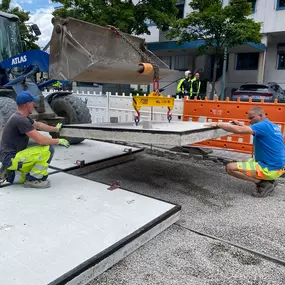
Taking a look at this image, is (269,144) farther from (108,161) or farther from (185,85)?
(185,85)

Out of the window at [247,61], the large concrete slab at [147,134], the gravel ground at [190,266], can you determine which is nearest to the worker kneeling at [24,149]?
the large concrete slab at [147,134]

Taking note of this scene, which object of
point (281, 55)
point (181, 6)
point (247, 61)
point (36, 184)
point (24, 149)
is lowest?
point (36, 184)

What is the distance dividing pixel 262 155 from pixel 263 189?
49cm

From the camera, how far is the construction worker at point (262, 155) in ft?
13.9

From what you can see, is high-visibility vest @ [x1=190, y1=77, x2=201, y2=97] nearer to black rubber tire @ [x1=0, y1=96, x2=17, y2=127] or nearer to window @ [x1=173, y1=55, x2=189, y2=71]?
black rubber tire @ [x1=0, y1=96, x2=17, y2=127]

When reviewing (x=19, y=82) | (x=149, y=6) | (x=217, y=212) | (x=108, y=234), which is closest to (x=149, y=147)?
(x=19, y=82)

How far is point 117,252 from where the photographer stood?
2.61 m

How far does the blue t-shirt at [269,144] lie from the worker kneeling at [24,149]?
2.68 m

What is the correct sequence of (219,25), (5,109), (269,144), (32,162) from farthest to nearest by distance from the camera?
(219,25)
(5,109)
(269,144)
(32,162)

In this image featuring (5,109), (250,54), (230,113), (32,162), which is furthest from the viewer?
(250,54)

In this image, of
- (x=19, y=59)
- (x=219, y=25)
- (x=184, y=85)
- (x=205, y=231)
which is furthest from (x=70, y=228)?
(x=219, y=25)

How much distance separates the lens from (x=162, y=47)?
776 inches

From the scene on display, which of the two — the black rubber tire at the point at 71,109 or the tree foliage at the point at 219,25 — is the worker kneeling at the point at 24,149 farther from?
the tree foliage at the point at 219,25

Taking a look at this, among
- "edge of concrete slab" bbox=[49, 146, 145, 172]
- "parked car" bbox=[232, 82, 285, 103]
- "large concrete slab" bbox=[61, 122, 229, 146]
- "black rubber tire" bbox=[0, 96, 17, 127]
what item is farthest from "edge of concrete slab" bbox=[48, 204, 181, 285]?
"parked car" bbox=[232, 82, 285, 103]
